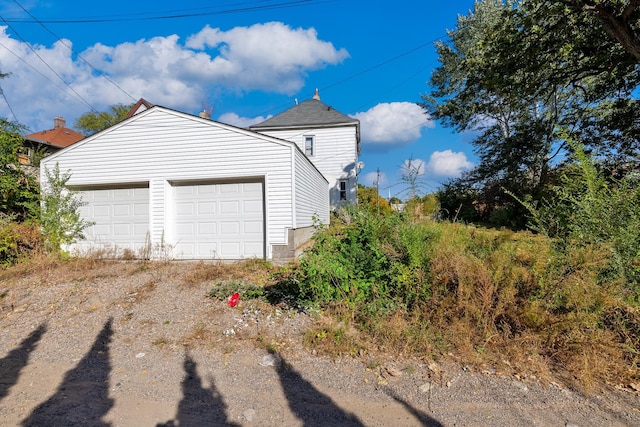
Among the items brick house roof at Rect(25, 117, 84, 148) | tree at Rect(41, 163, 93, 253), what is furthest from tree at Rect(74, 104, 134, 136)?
tree at Rect(41, 163, 93, 253)

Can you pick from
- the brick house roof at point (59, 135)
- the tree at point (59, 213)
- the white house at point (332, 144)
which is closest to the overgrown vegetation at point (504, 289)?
the tree at point (59, 213)

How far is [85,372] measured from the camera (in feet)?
10.4

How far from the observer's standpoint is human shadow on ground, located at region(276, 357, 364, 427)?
2.34 metres

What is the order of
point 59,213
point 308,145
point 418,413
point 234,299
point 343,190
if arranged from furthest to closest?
point 308,145 → point 343,190 → point 59,213 → point 234,299 → point 418,413

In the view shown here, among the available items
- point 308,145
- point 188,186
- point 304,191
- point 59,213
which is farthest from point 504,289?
point 308,145

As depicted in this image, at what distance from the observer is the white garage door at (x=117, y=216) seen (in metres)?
8.34

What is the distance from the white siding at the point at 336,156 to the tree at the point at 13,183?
461 inches

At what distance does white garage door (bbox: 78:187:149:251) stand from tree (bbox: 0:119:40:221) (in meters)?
1.17

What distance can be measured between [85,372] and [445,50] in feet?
71.6

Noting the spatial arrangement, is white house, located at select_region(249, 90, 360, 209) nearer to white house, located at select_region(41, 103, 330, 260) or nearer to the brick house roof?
white house, located at select_region(41, 103, 330, 260)

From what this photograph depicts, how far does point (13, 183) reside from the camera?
8.15 m

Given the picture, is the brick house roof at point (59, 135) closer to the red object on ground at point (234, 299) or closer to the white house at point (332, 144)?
the white house at point (332, 144)

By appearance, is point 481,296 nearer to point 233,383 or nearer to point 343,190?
point 233,383

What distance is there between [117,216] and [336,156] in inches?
447
